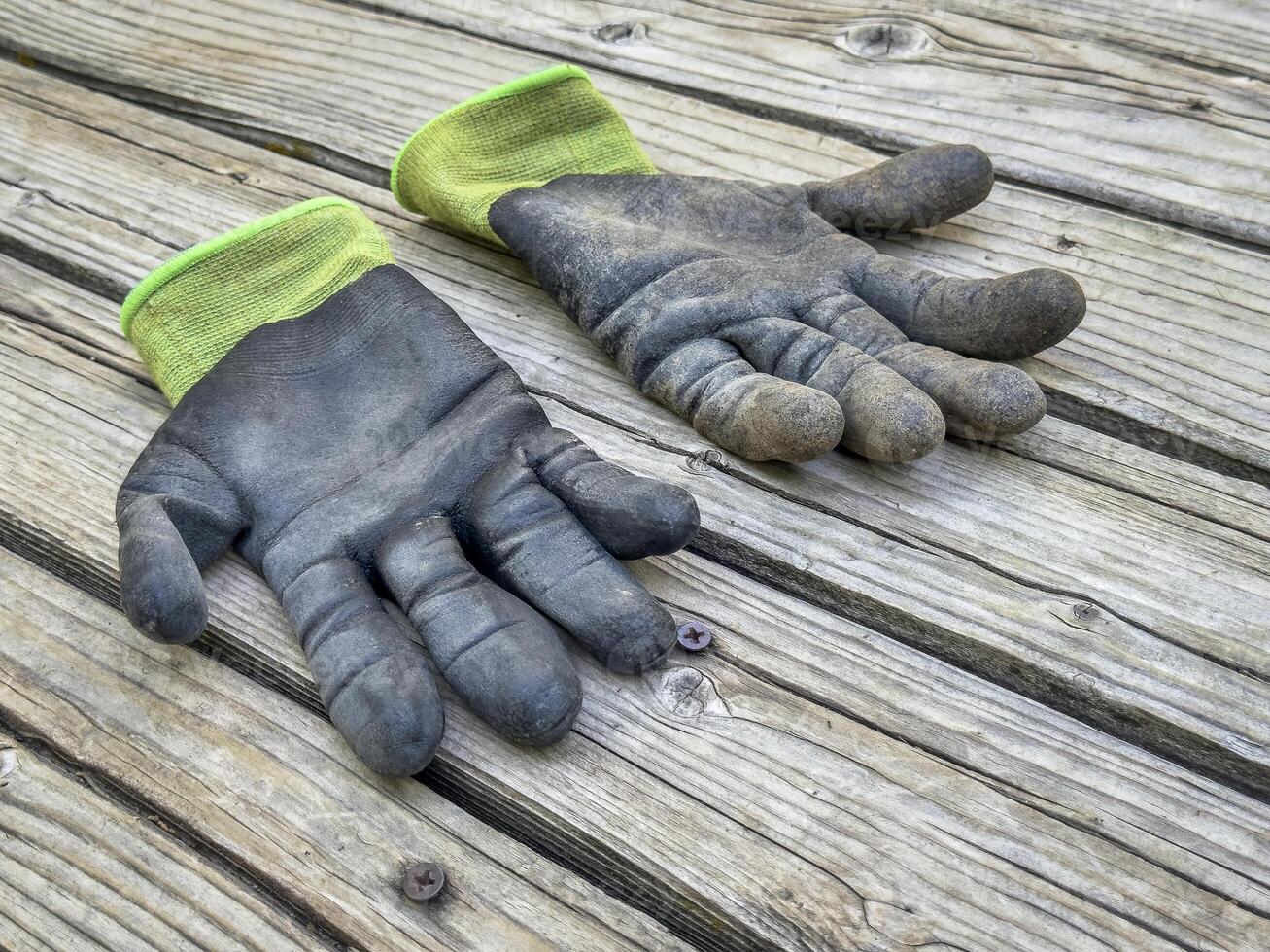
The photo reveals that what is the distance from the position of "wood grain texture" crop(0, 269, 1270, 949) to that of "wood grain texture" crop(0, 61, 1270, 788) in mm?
58

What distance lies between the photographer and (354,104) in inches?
78.5

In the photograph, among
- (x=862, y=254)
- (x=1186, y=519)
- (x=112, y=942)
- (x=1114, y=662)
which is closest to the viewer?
(x=112, y=942)

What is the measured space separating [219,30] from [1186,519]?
1.93m

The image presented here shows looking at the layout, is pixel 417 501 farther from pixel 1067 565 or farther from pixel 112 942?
pixel 1067 565

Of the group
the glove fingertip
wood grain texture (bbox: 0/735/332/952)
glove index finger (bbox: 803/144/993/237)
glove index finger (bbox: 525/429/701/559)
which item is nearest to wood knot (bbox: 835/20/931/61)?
glove index finger (bbox: 803/144/993/237)

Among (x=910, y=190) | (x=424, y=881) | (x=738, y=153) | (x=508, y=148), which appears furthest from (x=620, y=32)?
(x=424, y=881)

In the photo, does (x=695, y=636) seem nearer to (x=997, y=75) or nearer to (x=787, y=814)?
(x=787, y=814)

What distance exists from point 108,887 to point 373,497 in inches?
17.9

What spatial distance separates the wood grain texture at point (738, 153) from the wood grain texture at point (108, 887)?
3.67ft

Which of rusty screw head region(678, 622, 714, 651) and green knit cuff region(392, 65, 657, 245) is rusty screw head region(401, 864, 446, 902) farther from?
green knit cuff region(392, 65, 657, 245)

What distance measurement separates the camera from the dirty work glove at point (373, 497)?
108cm

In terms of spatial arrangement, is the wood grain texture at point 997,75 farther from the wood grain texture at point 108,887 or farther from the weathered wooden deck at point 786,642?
the wood grain texture at point 108,887

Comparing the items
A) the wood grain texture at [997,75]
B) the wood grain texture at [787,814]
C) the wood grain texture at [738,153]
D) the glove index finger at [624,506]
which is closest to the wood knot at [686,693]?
the wood grain texture at [787,814]

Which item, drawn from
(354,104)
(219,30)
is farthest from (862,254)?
(219,30)
